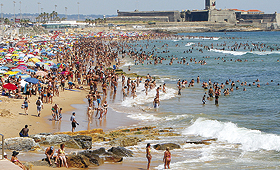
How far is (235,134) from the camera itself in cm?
1533

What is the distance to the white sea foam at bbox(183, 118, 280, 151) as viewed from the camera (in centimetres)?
1402

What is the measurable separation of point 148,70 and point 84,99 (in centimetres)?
1929

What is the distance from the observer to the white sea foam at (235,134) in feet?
46.0

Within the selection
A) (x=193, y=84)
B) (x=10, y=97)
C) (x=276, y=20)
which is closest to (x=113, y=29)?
(x=276, y=20)

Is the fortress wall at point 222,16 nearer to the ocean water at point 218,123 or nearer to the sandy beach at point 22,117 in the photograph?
the ocean water at point 218,123

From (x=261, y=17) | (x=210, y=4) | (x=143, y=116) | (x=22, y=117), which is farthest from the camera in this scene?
(x=210, y=4)

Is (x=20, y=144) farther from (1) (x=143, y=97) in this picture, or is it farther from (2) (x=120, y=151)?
(1) (x=143, y=97)

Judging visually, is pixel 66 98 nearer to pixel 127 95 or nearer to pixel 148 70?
pixel 127 95

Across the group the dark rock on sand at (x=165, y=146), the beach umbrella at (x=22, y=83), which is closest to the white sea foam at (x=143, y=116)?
the dark rock on sand at (x=165, y=146)

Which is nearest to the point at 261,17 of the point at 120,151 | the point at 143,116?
the point at 143,116

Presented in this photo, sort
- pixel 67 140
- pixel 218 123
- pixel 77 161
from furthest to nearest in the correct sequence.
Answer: pixel 218 123
pixel 67 140
pixel 77 161

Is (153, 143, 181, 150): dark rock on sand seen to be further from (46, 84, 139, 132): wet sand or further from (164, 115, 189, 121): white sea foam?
(164, 115, 189, 121): white sea foam

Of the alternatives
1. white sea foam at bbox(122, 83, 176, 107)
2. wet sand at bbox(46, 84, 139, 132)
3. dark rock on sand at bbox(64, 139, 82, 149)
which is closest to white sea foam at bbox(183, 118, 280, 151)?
wet sand at bbox(46, 84, 139, 132)

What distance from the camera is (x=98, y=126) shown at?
55.6 feet
